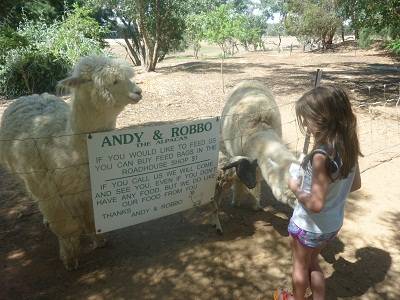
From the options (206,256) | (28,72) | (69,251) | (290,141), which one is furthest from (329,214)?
(28,72)

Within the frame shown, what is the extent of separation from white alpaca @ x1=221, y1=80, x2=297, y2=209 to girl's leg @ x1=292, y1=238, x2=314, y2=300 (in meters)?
0.62

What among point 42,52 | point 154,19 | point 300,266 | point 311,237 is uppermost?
point 154,19

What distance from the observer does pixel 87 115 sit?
316 centimetres

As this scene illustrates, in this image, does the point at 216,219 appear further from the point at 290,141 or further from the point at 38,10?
the point at 38,10

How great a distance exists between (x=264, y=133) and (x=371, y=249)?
1579 mm

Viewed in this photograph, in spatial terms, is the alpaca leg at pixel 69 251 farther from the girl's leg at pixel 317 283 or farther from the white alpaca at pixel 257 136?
the girl's leg at pixel 317 283

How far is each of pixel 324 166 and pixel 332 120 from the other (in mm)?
287

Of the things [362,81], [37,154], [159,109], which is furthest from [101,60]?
[362,81]

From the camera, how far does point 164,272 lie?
3.49 m

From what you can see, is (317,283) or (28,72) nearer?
(317,283)

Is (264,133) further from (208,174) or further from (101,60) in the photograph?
(101,60)

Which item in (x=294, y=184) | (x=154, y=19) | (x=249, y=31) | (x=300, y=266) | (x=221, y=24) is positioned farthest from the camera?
(x=249, y=31)

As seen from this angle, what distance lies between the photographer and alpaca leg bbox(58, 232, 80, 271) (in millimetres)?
3613

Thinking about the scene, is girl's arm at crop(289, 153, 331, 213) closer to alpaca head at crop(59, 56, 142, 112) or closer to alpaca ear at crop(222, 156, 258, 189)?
alpaca ear at crop(222, 156, 258, 189)
